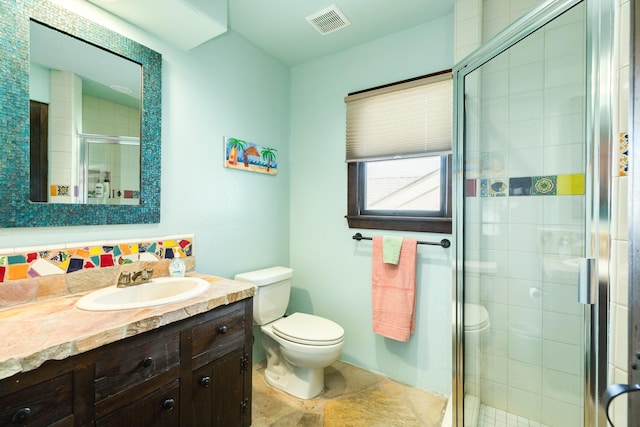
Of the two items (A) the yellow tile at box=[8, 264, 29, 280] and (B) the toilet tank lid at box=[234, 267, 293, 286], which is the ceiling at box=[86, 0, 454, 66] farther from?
(B) the toilet tank lid at box=[234, 267, 293, 286]

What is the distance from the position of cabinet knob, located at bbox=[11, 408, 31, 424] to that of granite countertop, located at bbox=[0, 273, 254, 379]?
119mm

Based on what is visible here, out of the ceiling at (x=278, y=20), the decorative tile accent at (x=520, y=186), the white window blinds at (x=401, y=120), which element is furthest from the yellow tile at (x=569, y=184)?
the ceiling at (x=278, y=20)

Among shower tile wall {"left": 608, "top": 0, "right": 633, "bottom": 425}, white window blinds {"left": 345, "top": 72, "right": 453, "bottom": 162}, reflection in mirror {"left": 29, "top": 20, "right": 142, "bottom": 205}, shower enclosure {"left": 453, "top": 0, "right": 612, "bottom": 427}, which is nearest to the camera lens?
shower tile wall {"left": 608, "top": 0, "right": 633, "bottom": 425}

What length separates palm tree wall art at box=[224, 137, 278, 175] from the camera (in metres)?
2.02

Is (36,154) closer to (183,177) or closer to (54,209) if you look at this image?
(54,209)

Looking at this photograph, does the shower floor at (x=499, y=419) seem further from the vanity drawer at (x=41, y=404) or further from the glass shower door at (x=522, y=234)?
the vanity drawer at (x=41, y=404)

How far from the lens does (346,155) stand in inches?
88.8

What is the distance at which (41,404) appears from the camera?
81 cm

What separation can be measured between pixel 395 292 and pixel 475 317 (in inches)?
19.6

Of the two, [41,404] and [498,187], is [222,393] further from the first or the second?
[498,187]

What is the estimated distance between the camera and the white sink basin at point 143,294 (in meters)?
1.12

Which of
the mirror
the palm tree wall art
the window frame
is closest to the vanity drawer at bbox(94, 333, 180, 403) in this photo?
the mirror

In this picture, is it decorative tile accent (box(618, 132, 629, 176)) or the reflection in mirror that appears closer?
decorative tile accent (box(618, 132, 629, 176))

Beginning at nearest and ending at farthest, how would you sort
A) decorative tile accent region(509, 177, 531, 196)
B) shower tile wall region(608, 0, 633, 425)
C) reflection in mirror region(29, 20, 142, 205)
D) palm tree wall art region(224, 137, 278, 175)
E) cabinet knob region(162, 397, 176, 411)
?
shower tile wall region(608, 0, 633, 425)
cabinet knob region(162, 397, 176, 411)
reflection in mirror region(29, 20, 142, 205)
decorative tile accent region(509, 177, 531, 196)
palm tree wall art region(224, 137, 278, 175)
